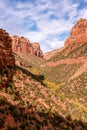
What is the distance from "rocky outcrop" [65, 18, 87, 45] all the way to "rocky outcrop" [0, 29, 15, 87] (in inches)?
5025

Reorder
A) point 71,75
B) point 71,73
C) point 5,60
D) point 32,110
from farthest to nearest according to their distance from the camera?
1. point 71,73
2. point 71,75
3. point 5,60
4. point 32,110

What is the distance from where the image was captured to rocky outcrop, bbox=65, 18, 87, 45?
179 meters

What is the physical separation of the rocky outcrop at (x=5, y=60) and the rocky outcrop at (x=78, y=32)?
5025 inches

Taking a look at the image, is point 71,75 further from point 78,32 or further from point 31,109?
point 31,109

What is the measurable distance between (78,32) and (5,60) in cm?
14861

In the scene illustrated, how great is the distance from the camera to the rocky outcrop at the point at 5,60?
42466 mm

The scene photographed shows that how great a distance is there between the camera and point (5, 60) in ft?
155

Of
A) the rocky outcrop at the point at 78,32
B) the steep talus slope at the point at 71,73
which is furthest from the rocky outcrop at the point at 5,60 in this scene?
the rocky outcrop at the point at 78,32

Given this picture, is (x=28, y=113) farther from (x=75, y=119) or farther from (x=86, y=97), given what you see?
(x=86, y=97)

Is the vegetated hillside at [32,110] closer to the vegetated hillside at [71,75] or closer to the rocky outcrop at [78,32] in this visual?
the vegetated hillside at [71,75]

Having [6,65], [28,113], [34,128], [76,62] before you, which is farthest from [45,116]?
[76,62]

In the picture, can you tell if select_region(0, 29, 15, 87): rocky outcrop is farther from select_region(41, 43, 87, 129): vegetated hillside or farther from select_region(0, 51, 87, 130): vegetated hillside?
select_region(41, 43, 87, 129): vegetated hillside

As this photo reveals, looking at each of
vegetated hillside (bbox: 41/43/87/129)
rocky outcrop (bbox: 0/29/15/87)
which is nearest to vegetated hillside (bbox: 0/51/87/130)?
rocky outcrop (bbox: 0/29/15/87)

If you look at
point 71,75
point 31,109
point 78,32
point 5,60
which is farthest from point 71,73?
point 31,109
